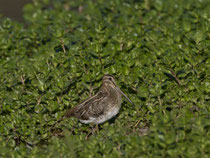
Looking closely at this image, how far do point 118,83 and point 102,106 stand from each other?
2.22ft

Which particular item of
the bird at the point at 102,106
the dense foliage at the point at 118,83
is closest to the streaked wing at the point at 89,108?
the bird at the point at 102,106

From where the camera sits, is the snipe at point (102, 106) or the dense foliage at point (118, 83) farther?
the snipe at point (102, 106)

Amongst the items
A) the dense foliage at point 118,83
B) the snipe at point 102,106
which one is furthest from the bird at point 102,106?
the dense foliage at point 118,83

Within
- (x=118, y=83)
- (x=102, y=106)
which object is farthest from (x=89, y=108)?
(x=118, y=83)

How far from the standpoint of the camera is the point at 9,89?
31.0ft


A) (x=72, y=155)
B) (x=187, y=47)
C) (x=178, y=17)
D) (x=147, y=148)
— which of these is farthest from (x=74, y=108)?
(x=178, y=17)

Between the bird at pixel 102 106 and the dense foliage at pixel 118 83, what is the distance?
0.18m

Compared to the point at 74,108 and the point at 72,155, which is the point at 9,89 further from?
the point at 72,155

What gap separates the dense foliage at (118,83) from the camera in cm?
697

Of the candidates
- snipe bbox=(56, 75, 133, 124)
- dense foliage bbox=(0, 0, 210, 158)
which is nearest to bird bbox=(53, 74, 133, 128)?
snipe bbox=(56, 75, 133, 124)

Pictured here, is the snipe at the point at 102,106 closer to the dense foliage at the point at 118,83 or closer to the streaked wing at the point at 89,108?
the streaked wing at the point at 89,108

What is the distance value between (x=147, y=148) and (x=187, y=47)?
140 inches

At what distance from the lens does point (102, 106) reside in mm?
8375

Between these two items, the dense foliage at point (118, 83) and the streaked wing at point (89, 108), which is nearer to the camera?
the dense foliage at point (118, 83)
